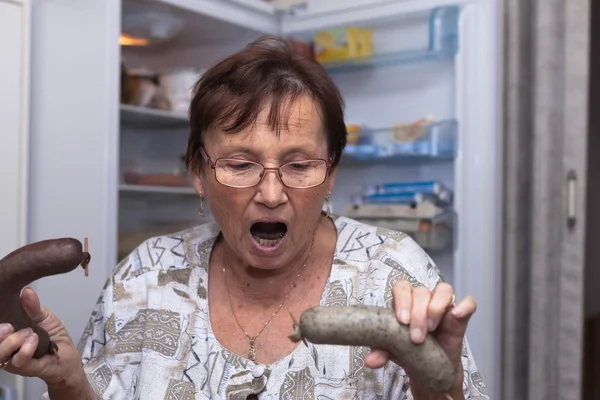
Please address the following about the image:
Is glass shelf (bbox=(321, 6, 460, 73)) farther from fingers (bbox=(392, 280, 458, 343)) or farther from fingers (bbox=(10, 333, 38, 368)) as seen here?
fingers (bbox=(10, 333, 38, 368))

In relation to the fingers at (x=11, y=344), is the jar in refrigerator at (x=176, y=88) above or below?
above

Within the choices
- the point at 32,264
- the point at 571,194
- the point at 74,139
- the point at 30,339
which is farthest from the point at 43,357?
the point at 571,194

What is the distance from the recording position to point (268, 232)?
54.1 inches

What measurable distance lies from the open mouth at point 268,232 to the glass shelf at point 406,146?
3.79 feet

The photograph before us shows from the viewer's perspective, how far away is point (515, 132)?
2596 mm

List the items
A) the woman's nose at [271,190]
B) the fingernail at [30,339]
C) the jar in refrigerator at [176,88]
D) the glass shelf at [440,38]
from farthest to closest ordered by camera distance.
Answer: the jar in refrigerator at [176,88] < the glass shelf at [440,38] < the woman's nose at [271,190] < the fingernail at [30,339]

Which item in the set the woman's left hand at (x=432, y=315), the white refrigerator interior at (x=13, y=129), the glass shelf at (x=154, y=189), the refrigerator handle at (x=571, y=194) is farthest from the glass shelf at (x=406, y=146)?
the woman's left hand at (x=432, y=315)

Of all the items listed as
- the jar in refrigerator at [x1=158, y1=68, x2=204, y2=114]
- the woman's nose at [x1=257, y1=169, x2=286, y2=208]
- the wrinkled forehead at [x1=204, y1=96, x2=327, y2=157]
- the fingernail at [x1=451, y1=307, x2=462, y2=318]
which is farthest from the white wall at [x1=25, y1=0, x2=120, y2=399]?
the fingernail at [x1=451, y1=307, x2=462, y2=318]

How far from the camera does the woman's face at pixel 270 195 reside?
128 cm

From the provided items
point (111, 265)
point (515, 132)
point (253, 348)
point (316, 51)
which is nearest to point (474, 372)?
point (253, 348)

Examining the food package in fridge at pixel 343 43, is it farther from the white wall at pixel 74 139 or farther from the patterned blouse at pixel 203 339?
the patterned blouse at pixel 203 339

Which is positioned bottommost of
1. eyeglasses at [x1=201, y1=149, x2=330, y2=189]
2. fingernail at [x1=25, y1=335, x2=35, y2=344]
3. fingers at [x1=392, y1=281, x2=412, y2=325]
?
fingernail at [x1=25, y1=335, x2=35, y2=344]

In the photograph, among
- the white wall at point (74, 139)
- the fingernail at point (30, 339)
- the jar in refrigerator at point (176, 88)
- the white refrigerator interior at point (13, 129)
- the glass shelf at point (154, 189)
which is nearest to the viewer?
the fingernail at point (30, 339)

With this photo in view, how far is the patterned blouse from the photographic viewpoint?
50.7 inches
